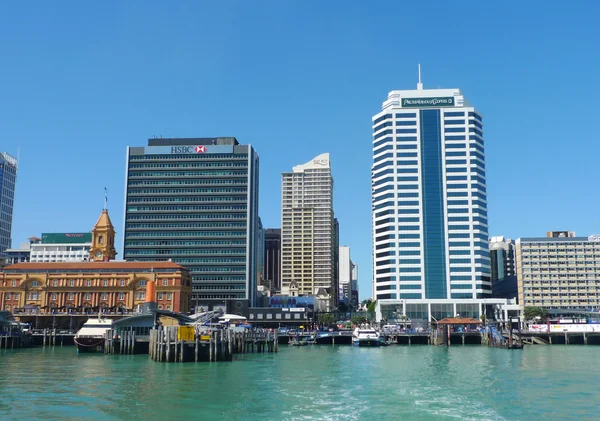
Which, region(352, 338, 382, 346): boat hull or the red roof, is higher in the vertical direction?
the red roof

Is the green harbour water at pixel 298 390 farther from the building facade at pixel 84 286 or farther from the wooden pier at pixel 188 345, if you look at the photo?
the building facade at pixel 84 286

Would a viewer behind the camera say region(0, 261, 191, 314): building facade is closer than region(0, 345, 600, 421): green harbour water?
No

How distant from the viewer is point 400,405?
1991 inches

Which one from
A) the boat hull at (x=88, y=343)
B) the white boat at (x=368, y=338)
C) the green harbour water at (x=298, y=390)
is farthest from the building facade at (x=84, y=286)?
the green harbour water at (x=298, y=390)

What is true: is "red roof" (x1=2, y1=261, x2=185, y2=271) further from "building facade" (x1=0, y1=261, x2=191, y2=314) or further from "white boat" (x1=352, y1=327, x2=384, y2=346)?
"white boat" (x1=352, y1=327, x2=384, y2=346)

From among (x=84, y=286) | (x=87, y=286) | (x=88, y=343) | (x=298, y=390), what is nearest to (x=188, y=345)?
(x=88, y=343)

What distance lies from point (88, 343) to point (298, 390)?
60049 millimetres

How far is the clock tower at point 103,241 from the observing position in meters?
176

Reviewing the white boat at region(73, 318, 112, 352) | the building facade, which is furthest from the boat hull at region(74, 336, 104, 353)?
the building facade

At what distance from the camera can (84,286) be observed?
162 meters

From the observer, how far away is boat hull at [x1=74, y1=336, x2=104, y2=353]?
348ft

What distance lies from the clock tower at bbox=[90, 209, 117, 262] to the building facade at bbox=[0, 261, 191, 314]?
1085 centimetres

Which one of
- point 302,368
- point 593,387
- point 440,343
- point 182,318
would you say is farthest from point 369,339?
point 593,387

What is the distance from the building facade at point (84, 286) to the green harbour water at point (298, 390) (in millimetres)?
74049
